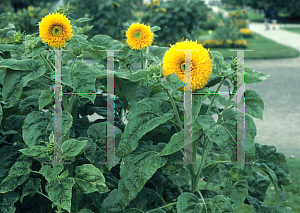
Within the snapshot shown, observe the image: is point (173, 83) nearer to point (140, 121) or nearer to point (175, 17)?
point (140, 121)

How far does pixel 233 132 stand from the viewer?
1.66m

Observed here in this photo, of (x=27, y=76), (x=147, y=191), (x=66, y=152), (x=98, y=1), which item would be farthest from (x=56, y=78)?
(x=98, y=1)

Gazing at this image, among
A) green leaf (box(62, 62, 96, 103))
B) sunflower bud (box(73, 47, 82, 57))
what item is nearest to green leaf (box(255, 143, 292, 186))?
green leaf (box(62, 62, 96, 103))

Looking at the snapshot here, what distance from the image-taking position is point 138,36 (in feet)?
6.39

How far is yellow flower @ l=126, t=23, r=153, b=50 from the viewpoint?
1.94m

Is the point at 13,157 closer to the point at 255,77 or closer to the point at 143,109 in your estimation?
the point at 143,109

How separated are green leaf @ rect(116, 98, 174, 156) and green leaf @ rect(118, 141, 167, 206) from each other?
0.06 m

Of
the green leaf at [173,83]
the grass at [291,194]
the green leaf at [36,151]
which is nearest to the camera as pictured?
the green leaf at [173,83]

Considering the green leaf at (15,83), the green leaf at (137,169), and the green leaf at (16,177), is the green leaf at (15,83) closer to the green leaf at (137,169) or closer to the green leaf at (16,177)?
the green leaf at (16,177)

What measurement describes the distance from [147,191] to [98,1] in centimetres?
1008

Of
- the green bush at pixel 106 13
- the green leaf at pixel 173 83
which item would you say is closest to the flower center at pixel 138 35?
the green leaf at pixel 173 83

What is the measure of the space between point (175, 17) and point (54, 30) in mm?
10815

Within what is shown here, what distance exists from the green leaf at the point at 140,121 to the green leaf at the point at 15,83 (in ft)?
1.56

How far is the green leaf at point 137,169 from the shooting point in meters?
1.64
